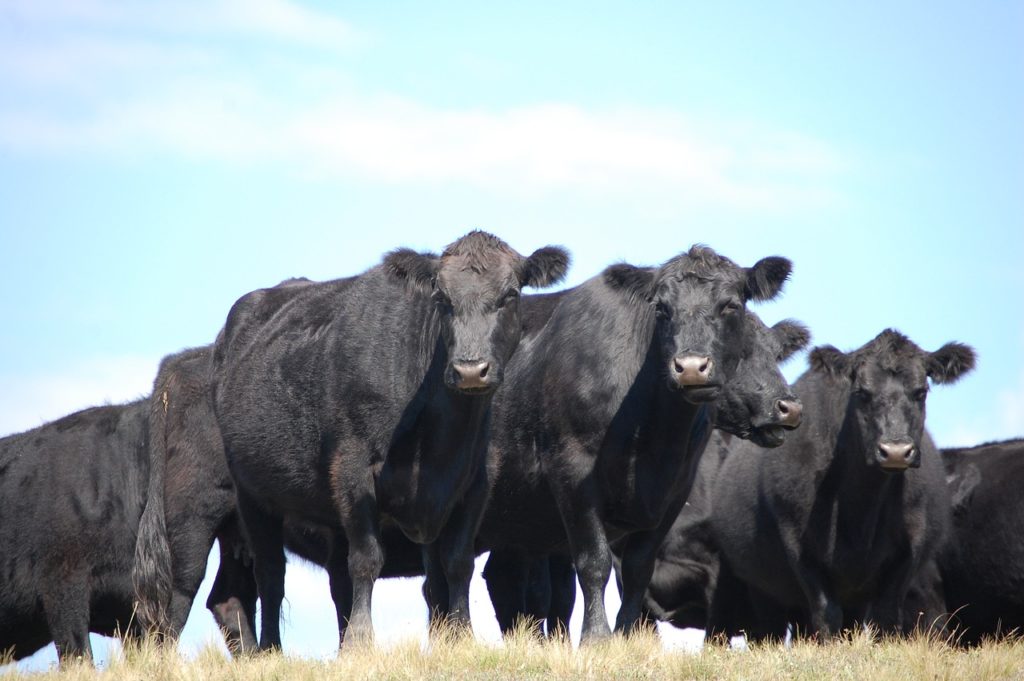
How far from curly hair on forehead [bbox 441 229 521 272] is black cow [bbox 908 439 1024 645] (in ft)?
20.7

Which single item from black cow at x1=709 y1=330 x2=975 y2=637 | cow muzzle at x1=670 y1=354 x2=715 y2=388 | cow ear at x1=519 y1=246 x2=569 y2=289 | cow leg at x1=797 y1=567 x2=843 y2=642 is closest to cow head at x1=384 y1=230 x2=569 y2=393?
cow ear at x1=519 y1=246 x2=569 y2=289

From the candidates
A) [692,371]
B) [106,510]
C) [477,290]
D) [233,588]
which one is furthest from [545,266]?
[106,510]

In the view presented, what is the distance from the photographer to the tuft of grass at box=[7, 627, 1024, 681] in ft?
32.1

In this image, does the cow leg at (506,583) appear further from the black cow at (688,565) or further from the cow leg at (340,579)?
the black cow at (688,565)

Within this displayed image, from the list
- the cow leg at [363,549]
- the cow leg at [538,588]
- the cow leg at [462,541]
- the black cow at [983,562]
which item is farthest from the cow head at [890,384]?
the cow leg at [363,549]

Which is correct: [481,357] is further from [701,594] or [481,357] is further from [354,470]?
[701,594]

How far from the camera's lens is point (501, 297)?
38.0 ft

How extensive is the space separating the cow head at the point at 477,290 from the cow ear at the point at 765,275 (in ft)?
5.48

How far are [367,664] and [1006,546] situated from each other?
837 centimetres

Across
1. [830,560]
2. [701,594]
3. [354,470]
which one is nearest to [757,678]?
[354,470]

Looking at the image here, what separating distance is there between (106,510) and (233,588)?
1.60 meters

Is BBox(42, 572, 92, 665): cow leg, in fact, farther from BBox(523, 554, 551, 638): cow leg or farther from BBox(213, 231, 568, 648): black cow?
BBox(523, 554, 551, 638): cow leg

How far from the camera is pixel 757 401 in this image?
14234mm

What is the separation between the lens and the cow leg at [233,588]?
587 inches
